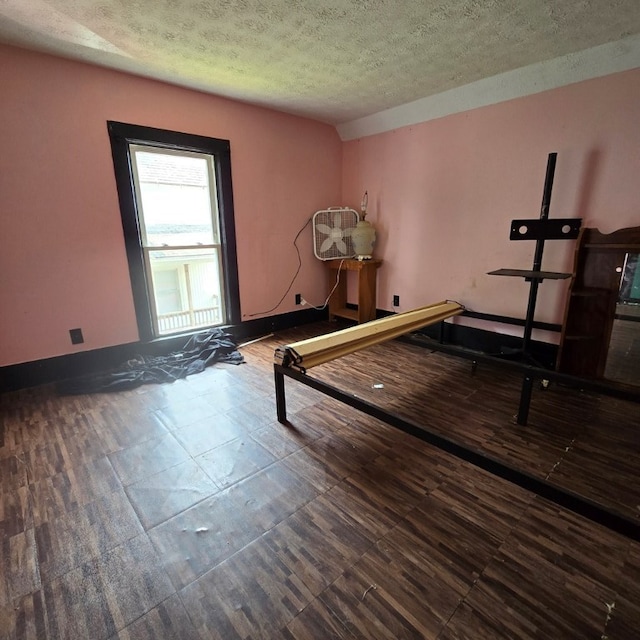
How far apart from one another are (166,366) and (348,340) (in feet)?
5.79

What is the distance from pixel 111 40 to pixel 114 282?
1.71 meters

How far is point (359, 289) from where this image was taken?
398 centimetres

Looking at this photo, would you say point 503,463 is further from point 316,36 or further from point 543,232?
point 316,36

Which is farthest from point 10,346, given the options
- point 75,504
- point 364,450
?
point 364,450

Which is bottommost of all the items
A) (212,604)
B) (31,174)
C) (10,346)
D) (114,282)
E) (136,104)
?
(212,604)

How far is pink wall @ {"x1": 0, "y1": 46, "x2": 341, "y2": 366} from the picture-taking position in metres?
2.38

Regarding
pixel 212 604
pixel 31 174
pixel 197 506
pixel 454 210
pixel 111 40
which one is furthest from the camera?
pixel 454 210

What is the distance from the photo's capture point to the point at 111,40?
7.07 ft

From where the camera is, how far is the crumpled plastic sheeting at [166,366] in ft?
8.73

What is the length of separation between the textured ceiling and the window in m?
0.55

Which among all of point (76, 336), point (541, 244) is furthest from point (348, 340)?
point (76, 336)

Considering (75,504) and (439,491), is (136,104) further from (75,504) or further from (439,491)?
(439,491)

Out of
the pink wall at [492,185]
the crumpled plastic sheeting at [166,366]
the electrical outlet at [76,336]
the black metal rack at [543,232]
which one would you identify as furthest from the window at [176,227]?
the black metal rack at [543,232]

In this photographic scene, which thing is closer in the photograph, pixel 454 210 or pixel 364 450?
pixel 364 450
